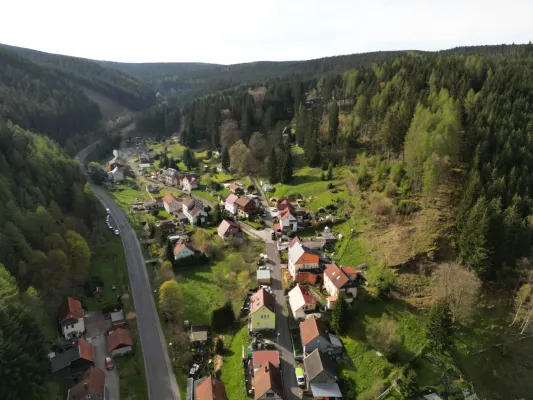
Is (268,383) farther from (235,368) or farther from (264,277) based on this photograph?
(264,277)

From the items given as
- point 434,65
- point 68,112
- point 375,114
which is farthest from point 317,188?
point 68,112

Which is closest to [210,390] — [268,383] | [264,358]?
[268,383]

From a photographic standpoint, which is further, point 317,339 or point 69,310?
point 69,310

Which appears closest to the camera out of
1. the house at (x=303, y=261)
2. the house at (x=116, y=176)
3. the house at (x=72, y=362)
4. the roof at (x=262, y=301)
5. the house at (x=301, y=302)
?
the house at (x=72, y=362)

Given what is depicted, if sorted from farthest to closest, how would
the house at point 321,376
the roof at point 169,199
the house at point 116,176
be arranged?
the house at point 116,176 < the roof at point 169,199 < the house at point 321,376

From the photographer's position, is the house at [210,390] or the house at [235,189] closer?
the house at [210,390]

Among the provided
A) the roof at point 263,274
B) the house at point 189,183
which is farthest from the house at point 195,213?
the roof at point 263,274

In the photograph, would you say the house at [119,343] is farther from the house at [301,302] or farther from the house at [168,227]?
the house at [168,227]
